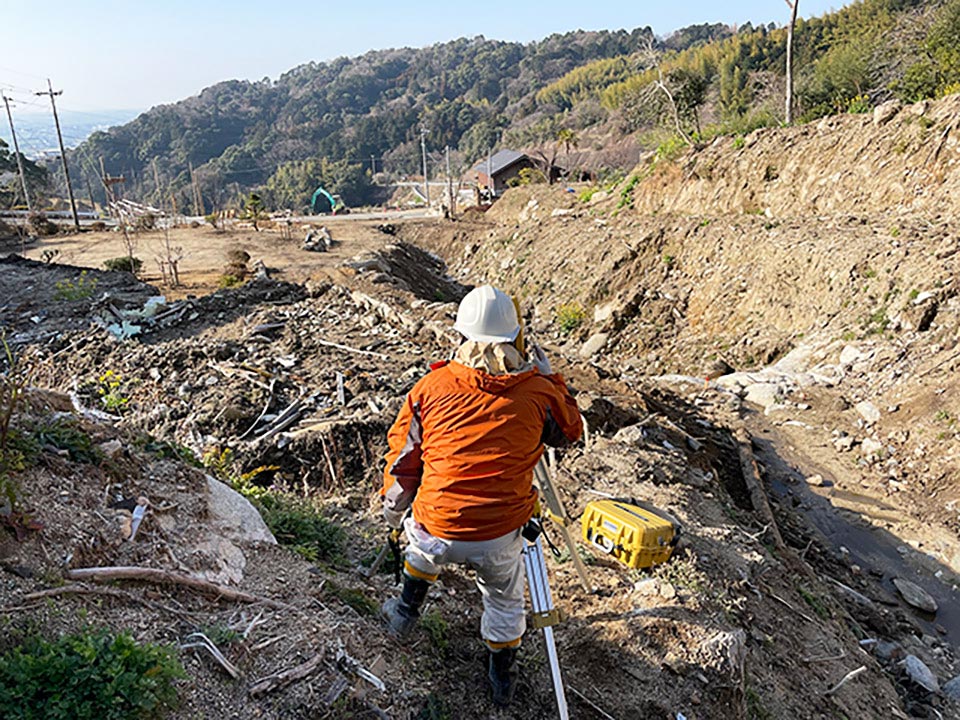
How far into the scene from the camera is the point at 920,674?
473 centimetres

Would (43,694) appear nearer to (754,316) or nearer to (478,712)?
(478,712)

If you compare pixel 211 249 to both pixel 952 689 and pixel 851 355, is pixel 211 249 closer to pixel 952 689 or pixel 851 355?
pixel 851 355

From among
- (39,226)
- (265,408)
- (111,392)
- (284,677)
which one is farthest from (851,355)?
(39,226)

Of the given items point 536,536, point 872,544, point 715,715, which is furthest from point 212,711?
point 872,544

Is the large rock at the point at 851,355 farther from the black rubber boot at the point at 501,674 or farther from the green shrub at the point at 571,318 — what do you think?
the black rubber boot at the point at 501,674

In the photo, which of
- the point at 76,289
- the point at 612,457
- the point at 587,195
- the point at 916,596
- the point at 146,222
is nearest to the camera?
the point at 612,457

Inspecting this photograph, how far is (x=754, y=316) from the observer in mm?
11578

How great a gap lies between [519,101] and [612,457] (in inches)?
4117

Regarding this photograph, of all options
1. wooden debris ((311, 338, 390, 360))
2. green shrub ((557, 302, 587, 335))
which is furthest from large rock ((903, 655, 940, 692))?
green shrub ((557, 302, 587, 335))

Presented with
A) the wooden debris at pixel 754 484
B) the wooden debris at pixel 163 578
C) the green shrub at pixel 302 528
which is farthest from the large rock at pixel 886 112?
the wooden debris at pixel 163 578

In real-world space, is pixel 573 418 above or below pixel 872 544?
above

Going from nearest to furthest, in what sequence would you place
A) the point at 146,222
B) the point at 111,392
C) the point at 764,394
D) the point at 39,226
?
the point at 111,392, the point at 764,394, the point at 146,222, the point at 39,226

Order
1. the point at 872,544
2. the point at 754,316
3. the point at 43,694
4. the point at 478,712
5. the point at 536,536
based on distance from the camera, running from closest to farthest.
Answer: the point at 43,694 → the point at 478,712 → the point at 536,536 → the point at 872,544 → the point at 754,316

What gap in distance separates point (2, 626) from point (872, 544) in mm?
7385
